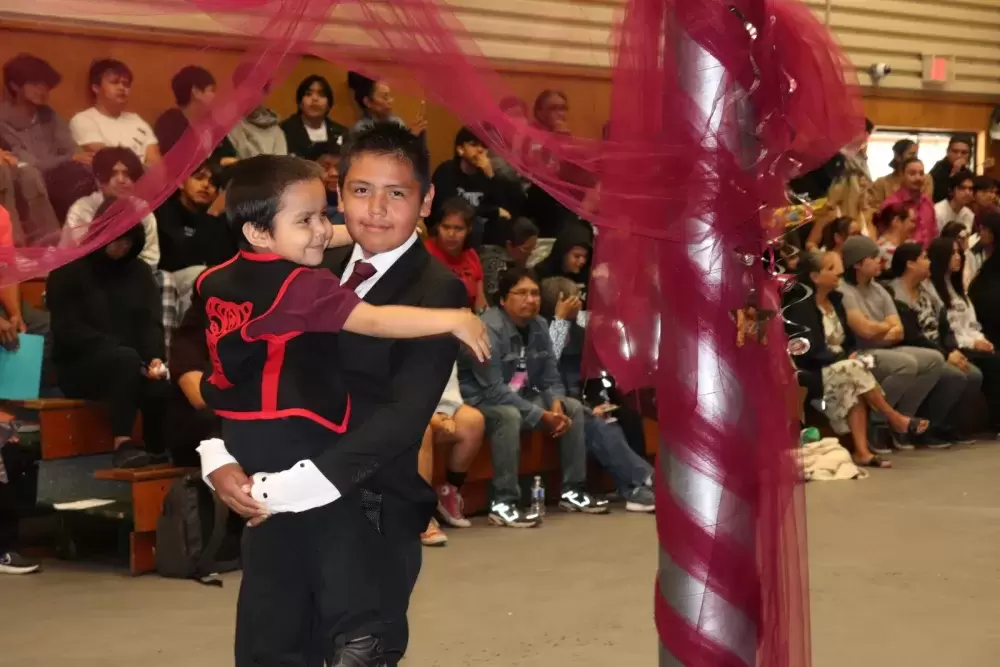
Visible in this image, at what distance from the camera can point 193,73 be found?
3148 mm

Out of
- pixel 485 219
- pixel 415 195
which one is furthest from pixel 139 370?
pixel 415 195

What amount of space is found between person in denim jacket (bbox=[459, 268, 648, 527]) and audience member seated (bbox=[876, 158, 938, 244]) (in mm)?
5155

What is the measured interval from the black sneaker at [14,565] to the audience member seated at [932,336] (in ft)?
20.1

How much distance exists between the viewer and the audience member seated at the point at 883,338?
9.38 meters

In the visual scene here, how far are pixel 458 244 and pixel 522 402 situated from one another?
88cm

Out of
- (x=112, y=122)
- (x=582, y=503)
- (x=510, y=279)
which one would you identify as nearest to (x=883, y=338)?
(x=582, y=503)

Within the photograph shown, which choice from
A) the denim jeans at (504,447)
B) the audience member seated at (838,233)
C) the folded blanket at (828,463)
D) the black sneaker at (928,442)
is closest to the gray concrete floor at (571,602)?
the denim jeans at (504,447)

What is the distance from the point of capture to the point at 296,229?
2701mm

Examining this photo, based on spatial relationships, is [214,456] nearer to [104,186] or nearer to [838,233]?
[104,186]

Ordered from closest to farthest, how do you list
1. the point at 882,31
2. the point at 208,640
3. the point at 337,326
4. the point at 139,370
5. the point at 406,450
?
the point at 337,326 → the point at 406,450 → the point at 208,640 → the point at 139,370 → the point at 882,31

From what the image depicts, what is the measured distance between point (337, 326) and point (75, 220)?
0.87 metres

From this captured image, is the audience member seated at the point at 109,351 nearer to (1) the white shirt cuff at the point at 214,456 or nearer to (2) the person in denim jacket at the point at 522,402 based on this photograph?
(2) the person in denim jacket at the point at 522,402

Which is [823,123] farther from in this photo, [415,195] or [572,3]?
[415,195]

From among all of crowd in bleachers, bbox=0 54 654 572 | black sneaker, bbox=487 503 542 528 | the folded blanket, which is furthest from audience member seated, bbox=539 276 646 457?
the folded blanket
